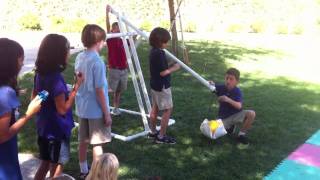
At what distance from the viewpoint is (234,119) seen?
17.0 feet

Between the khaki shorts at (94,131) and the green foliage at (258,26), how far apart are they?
Answer: 1838 centimetres

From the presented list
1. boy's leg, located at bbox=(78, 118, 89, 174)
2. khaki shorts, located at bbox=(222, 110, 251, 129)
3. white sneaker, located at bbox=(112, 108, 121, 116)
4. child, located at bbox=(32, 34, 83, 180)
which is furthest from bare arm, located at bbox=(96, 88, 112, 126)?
white sneaker, located at bbox=(112, 108, 121, 116)

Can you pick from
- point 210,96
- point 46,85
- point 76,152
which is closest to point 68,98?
point 46,85

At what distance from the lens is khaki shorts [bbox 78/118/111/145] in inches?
153

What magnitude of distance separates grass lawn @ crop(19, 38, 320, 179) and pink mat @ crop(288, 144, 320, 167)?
84 millimetres

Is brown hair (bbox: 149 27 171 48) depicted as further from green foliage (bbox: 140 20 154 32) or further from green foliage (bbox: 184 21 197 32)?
green foliage (bbox: 184 21 197 32)

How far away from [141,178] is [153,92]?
121 cm

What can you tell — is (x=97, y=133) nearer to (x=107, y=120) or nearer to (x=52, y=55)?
(x=107, y=120)

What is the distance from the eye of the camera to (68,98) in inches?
129

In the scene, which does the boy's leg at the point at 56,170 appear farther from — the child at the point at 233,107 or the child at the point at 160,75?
the child at the point at 233,107

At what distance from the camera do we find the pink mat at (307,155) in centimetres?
475

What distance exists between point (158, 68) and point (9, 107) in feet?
8.16

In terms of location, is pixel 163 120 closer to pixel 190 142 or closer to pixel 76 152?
pixel 190 142

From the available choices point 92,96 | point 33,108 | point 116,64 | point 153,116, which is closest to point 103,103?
point 92,96
